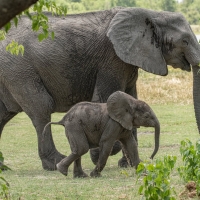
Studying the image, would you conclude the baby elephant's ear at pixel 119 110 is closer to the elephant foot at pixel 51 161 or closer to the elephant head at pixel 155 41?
the elephant head at pixel 155 41

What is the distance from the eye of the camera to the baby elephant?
8.66 m

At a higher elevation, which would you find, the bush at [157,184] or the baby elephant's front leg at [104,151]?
the bush at [157,184]

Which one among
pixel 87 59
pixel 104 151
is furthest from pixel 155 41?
pixel 104 151

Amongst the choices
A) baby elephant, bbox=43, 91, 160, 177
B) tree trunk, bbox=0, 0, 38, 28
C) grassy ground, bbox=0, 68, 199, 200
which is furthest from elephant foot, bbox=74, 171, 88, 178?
tree trunk, bbox=0, 0, 38, 28

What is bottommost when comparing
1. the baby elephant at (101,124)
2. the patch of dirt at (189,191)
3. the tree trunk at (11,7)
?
the baby elephant at (101,124)

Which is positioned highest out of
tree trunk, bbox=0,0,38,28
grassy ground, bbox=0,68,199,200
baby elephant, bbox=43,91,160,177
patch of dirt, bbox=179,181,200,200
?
tree trunk, bbox=0,0,38,28

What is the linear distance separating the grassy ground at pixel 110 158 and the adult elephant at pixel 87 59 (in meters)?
0.96

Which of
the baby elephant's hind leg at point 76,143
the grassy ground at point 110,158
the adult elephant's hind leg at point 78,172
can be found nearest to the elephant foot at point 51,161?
the grassy ground at point 110,158

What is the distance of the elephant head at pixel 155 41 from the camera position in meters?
10.2

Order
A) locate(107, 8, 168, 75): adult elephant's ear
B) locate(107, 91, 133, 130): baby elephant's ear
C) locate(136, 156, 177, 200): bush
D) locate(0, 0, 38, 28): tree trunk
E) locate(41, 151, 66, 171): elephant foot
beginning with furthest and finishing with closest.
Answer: locate(107, 8, 168, 75): adult elephant's ear → locate(41, 151, 66, 171): elephant foot → locate(107, 91, 133, 130): baby elephant's ear → locate(136, 156, 177, 200): bush → locate(0, 0, 38, 28): tree trunk

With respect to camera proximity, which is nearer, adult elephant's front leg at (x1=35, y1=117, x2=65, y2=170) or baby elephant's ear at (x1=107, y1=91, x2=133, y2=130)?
baby elephant's ear at (x1=107, y1=91, x2=133, y2=130)

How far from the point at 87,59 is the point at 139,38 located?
31.3 inches

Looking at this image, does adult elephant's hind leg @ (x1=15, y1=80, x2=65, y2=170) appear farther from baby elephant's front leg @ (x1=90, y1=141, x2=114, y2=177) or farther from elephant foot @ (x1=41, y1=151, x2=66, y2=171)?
baby elephant's front leg @ (x1=90, y1=141, x2=114, y2=177)

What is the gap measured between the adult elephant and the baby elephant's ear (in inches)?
50.2
